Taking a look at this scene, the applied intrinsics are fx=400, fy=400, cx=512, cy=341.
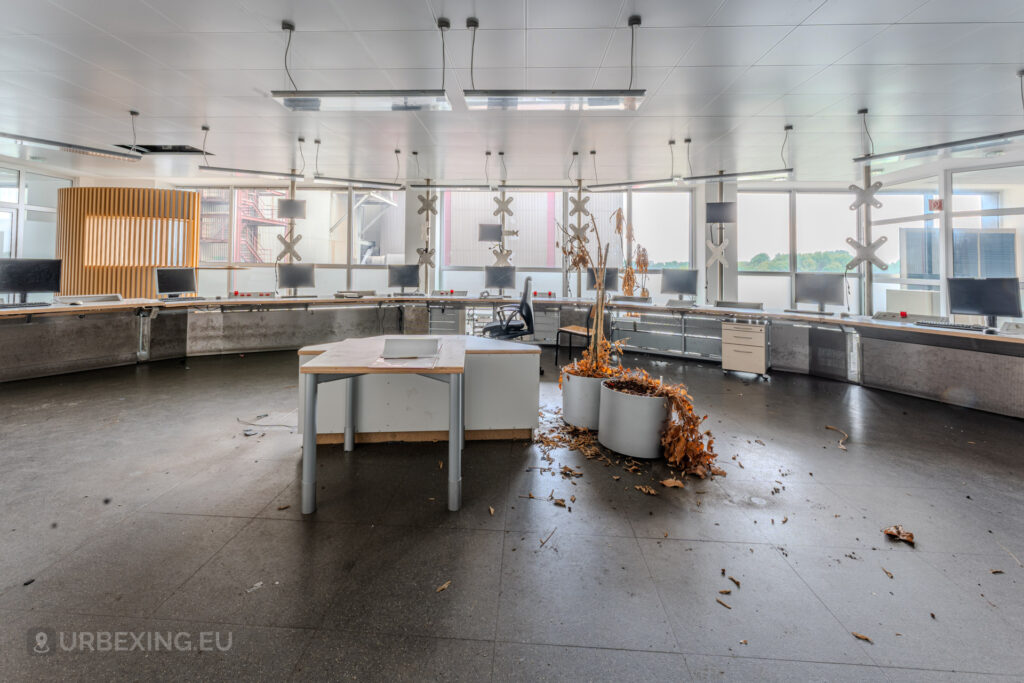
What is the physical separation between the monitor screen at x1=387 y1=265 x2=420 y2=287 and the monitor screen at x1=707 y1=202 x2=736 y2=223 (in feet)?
18.5

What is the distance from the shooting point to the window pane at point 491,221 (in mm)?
9773

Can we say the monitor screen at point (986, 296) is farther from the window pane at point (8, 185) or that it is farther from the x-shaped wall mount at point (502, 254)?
the window pane at point (8, 185)

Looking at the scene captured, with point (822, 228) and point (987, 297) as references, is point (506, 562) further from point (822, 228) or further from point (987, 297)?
point (822, 228)

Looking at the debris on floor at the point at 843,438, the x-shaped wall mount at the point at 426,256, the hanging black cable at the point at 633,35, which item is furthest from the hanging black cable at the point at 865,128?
the x-shaped wall mount at the point at 426,256

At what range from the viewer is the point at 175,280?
247 inches

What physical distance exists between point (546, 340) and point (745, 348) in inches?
144

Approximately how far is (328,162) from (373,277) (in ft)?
9.79

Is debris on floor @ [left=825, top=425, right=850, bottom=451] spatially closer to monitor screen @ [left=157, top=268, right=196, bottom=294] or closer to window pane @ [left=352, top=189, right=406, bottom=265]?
monitor screen @ [left=157, top=268, right=196, bottom=294]

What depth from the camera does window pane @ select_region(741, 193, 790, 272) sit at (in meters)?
9.06

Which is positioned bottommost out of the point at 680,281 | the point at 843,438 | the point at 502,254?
the point at 843,438

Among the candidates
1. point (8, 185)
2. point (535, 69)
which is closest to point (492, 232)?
point (535, 69)

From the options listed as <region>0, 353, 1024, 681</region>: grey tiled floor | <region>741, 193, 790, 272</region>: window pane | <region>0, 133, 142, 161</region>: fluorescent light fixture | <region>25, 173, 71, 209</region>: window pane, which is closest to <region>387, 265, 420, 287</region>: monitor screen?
<region>0, 133, 142, 161</region>: fluorescent light fixture

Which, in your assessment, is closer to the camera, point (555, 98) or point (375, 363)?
point (375, 363)

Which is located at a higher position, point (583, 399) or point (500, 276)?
point (500, 276)
